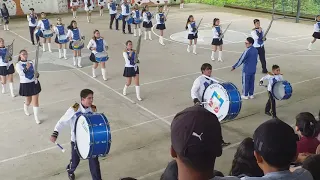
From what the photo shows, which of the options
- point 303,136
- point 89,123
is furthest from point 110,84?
point 303,136

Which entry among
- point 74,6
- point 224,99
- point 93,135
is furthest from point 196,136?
point 74,6

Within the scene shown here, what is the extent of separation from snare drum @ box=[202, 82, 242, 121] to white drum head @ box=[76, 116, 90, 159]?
2974 millimetres

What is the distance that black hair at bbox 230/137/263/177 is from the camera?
3.88 metres

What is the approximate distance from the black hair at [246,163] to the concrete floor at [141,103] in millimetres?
3512

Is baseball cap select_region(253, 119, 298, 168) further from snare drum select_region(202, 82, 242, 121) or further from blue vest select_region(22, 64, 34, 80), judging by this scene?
blue vest select_region(22, 64, 34, 80)

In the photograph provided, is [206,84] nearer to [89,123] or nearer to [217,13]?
[89,123]

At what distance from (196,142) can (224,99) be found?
235 inches

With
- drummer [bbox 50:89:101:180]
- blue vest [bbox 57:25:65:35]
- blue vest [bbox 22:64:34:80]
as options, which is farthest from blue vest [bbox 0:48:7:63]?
drummer [bbox 50:89:101:180]

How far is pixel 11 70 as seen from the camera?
472 inches

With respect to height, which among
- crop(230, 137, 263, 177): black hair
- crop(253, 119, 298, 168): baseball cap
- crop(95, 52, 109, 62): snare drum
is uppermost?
crop(253, 119, 298, 168): baseball cap

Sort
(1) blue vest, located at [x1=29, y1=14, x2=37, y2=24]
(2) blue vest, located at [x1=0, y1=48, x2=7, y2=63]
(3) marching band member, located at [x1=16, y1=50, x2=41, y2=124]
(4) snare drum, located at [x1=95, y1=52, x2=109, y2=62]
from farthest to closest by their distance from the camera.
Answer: (1) blue vest, located at [x1=29, y1=14, x2=37, y2=24] < (4) snare drum, located at [x1=95, y1=52, x2=109, y2=62] < (2) blue vest, located at [x1=0, y1=48, x2=7, y2=63] < (3) marching band member, located at [x1=16, y1=50, x2=41, y2=124]

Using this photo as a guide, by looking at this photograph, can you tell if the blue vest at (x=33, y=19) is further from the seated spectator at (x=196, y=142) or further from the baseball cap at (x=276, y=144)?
the seated spectator at (x=196, y=142)

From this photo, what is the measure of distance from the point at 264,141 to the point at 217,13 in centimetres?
2694

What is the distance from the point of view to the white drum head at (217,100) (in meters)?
7.89
